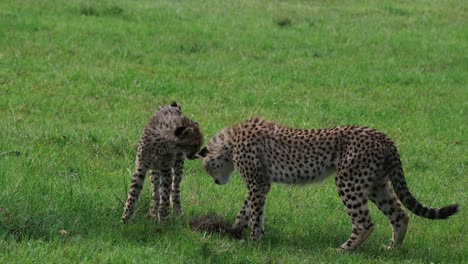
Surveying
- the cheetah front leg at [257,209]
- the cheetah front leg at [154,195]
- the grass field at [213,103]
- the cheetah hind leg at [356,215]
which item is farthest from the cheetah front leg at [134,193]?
the cheetah hind leg at [356,215]

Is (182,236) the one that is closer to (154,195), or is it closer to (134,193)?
(134,193)

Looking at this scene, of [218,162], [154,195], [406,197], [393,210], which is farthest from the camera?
[218,162]

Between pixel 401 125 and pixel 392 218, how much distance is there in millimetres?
4527

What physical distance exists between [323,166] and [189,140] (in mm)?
1218

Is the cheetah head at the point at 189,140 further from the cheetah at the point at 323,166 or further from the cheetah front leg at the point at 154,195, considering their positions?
the cheetah front leg at the point at 154,195

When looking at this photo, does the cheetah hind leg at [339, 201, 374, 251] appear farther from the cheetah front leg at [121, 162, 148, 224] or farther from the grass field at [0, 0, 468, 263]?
the cheetah front leg at [121, 162, 148, 224]

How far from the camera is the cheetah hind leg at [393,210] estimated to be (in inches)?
327

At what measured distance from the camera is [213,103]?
1312 centimetres

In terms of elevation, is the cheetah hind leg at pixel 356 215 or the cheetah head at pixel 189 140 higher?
the cheetah head at pixel 189 140

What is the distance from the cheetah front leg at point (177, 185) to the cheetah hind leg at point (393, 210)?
1.74m

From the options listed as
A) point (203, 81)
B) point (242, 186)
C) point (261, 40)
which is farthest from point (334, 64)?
point (242, 186)

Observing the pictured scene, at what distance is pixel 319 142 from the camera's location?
8.35 metres

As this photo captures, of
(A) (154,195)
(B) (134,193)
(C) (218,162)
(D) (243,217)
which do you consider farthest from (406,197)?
(B) (134,193)

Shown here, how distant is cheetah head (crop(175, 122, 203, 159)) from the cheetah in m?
0.21
